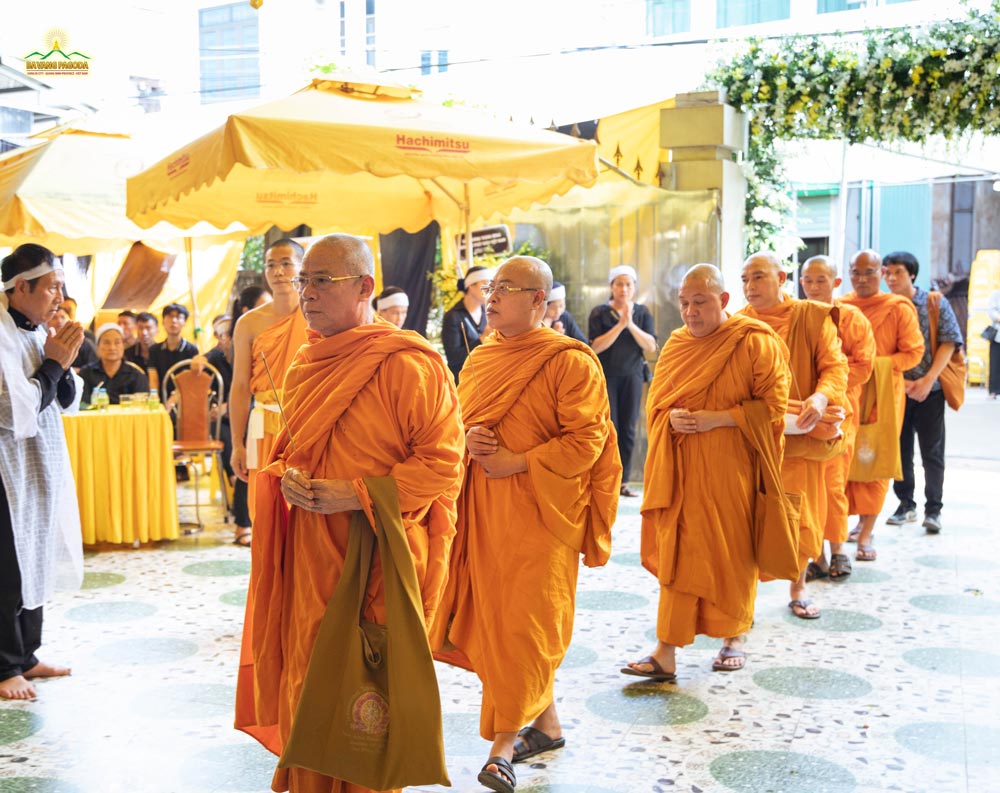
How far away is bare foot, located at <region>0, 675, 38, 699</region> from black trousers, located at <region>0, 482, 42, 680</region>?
55mm

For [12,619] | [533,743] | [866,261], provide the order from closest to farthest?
1. [533,743]
2. [12,619]
3. [866,261]

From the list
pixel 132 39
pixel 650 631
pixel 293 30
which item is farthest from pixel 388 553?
pixel 293 30

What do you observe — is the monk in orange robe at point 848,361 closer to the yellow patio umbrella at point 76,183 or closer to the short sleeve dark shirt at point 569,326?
the short sleeve dark shirt at point 569,326

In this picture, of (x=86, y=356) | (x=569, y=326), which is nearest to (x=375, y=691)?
(x=569, y=326)

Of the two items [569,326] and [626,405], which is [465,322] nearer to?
[569,326]

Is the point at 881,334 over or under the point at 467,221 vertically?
under

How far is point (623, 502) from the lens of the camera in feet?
28.9

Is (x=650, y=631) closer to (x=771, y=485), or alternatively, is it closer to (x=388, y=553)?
(x=771, y=485)

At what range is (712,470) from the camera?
4543 millimetres

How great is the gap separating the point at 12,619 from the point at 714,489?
3.05 m

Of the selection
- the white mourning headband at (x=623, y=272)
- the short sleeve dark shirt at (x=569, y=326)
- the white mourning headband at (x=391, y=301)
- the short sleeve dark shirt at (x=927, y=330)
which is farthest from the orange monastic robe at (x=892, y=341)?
the white mourning headband at (x=391, y=301)

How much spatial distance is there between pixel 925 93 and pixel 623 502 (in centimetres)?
423

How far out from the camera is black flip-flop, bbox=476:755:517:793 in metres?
3.46

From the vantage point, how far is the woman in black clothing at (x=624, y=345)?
29.2ft
